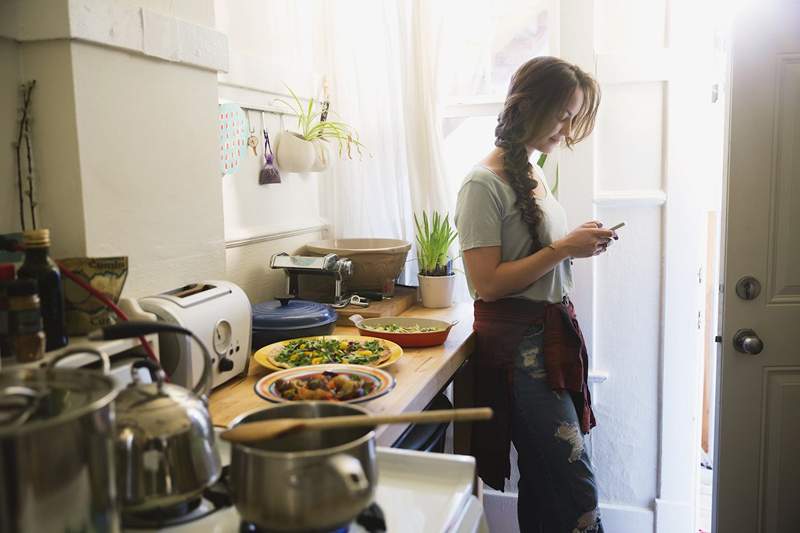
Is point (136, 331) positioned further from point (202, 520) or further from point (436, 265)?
point (436, 265)

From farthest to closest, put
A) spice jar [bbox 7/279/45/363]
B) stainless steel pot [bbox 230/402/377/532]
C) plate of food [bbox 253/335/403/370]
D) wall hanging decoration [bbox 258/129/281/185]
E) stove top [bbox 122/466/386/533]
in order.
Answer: wall hanging decoration [bbox 258/129/281/185] → plate of food [bbox 253/335/403/370] → spice jar [bbox 7/279/45/363] → stove top [bbox 122/466/386/533] → stainless steel pot [bbox 230/402/377/532]

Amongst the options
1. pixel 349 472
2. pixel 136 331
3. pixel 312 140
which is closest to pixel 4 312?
pixel 136 331

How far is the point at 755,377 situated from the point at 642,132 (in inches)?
33.6

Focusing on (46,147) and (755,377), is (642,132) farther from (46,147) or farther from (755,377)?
(46,147)

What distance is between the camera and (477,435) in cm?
202

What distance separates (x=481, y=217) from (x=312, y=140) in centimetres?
90

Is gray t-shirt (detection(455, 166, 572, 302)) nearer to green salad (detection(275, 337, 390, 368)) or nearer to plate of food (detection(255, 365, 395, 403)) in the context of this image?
green salad (detection(275, 337, 390, 368))

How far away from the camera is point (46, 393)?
79cm

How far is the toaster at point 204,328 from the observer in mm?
1412

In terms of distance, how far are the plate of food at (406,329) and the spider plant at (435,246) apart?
1.09ft

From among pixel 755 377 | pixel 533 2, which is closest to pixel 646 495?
pixel 755 377

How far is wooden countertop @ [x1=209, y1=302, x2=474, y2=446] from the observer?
1.45 metres

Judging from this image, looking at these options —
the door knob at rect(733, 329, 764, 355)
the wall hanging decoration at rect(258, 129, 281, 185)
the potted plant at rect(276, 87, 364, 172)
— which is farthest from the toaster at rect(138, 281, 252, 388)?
the door knob at rect(733, 329, 764, 355)

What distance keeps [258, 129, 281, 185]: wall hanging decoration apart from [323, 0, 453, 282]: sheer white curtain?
36cm
